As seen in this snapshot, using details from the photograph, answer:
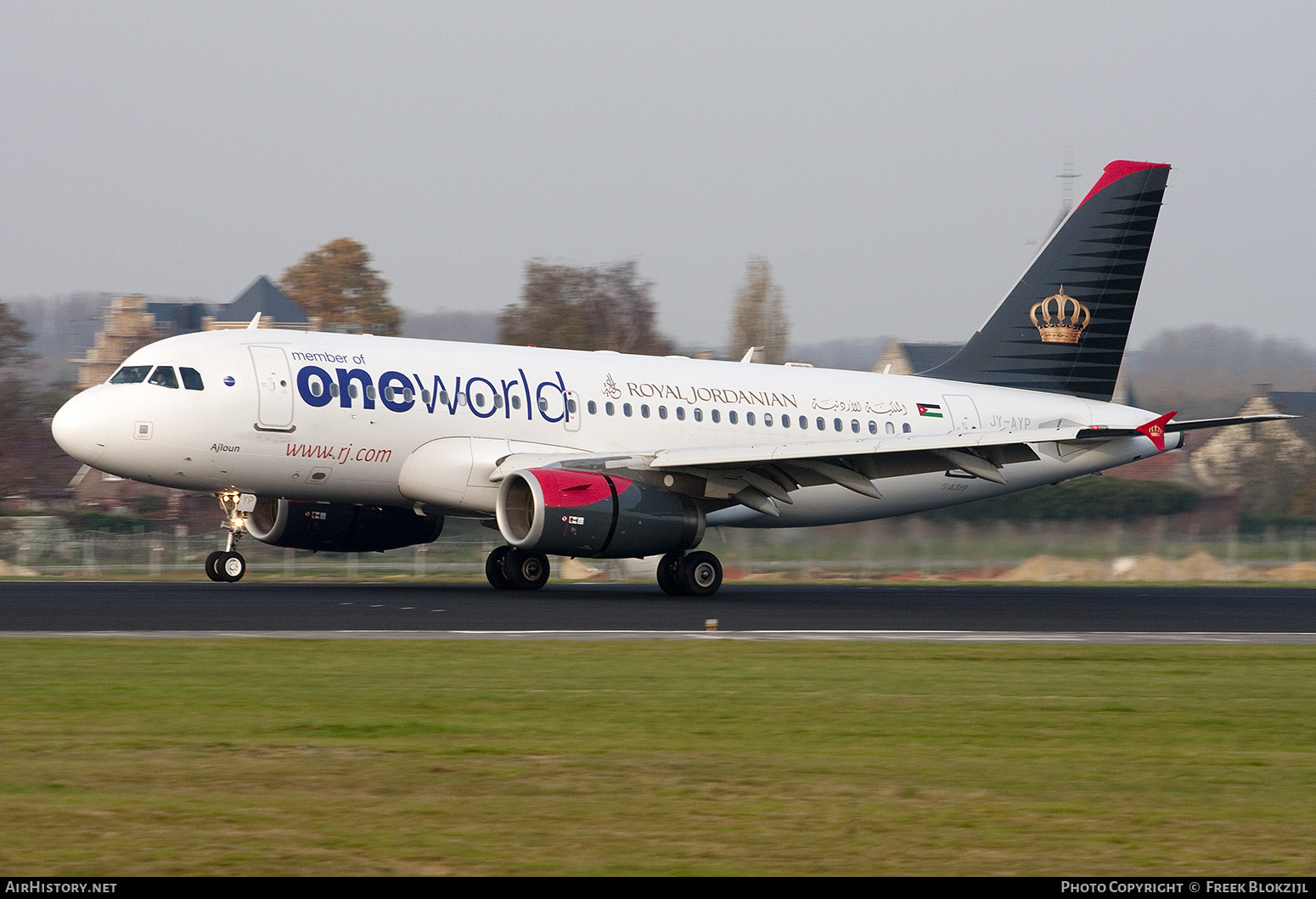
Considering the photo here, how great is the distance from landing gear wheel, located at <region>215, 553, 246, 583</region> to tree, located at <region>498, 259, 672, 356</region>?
4515 centimetres

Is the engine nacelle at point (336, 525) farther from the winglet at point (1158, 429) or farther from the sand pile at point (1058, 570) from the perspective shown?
the sand pile at point (1058, 570)

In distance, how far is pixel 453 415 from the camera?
2397 cm

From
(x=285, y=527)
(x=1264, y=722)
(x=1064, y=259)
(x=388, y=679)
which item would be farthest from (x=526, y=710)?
(x=1064, y=259)

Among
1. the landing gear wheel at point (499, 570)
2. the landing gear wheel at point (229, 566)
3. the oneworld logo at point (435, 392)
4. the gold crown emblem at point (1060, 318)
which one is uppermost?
the gold crown emblem at point (1060, 318)

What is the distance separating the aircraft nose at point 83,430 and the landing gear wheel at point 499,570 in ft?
21.8

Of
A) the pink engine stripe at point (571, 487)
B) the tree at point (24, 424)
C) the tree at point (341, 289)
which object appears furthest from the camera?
the tree at point (341, 289)

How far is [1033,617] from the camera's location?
67.7 feet

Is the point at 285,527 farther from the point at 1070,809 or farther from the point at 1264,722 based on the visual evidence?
the point at 1070,809

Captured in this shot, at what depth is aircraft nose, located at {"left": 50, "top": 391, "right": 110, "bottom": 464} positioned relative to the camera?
22.1 metres

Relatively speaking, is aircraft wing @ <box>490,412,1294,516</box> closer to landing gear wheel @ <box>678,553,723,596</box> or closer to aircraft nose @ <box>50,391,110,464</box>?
landing gear wheel @ <box>678,553,723,596</box>

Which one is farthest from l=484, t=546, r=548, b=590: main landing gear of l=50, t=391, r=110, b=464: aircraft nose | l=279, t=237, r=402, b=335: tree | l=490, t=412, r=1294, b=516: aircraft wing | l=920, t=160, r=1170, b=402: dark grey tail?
l=279, t=237, r=402, b=335: tree

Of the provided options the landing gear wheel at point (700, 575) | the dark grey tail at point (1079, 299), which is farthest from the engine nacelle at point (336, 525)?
the dark grey tail at point (1079, 299)

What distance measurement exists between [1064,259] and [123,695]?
23518mm

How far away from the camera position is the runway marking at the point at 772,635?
15.8 m
